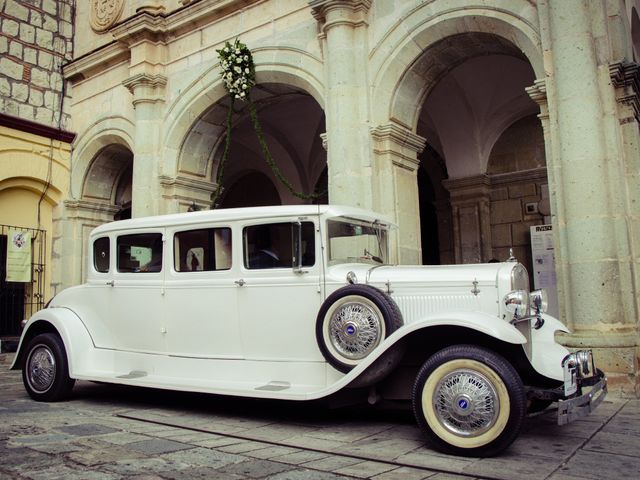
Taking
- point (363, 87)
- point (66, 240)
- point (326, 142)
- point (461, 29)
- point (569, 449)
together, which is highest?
point (461, 29)

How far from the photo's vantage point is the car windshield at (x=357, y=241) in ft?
15.5

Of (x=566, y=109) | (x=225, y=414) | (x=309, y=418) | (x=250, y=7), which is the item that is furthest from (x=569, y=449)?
(x=250, y=7)

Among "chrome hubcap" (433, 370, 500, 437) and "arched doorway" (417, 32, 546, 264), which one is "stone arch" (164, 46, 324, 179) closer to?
"arched doorway" (417, 32, 546, 264)

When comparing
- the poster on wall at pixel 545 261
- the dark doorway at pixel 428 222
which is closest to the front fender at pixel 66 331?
the poster on wall at pixel 545 261

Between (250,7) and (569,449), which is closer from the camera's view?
(569,449)

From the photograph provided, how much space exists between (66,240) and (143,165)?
3064mm

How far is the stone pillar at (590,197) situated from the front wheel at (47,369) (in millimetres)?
5029

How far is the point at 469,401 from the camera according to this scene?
357cm

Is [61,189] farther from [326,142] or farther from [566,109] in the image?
[566,109]

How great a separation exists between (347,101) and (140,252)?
361cm

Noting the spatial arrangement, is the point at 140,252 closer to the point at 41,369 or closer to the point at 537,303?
the point at 41,369

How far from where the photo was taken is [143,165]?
33.3 ft

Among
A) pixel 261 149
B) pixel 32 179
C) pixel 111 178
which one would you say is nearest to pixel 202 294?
pixel 32 179

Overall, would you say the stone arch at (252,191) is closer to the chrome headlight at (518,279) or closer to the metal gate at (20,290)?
the metal gate at (20,290)
